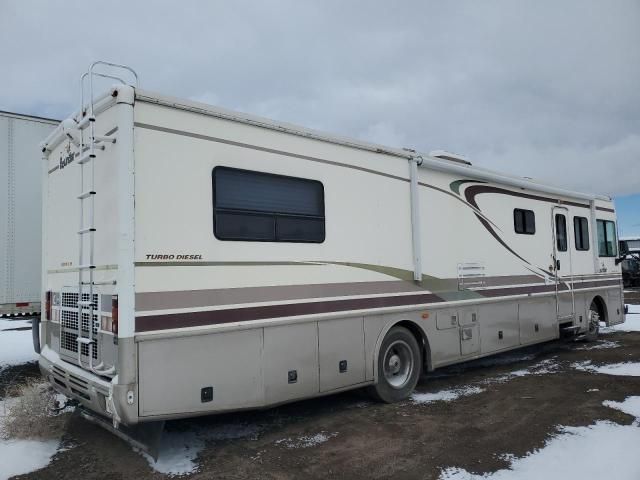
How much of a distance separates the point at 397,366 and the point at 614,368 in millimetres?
4051

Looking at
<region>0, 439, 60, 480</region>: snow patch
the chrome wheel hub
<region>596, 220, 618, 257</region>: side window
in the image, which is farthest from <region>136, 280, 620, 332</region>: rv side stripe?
<region>596, 220, 618, 257</region>: side window

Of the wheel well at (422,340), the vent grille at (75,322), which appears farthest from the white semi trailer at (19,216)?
the wheel well at (422,340)

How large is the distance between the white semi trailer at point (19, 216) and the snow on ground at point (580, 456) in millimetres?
6529

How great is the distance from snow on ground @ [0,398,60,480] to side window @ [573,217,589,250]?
9.75 meters

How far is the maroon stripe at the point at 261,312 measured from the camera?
4617 millimetres

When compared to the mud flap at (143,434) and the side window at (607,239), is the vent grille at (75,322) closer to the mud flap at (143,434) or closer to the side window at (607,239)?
the mud flap at (143,434)

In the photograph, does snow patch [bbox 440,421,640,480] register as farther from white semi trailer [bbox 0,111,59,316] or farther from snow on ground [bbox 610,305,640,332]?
snow on ground [bbox 610,305,640,332]

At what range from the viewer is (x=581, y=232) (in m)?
11.0

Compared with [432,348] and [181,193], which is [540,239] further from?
[181,193]

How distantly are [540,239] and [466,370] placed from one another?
2.84 meters

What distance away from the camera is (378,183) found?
6801 millimetres

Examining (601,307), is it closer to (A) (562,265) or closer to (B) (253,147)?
(A) (562,265)

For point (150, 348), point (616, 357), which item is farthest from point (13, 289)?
point (616, 357)

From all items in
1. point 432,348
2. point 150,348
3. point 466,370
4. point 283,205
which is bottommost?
point 466,370
